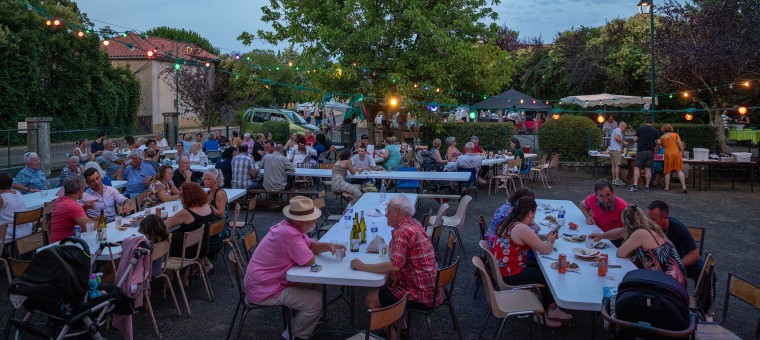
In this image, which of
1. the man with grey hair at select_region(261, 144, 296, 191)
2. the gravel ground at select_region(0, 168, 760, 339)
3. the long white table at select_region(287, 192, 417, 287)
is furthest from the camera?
the man with grey hair at select_region(261, 144, 296, 191)

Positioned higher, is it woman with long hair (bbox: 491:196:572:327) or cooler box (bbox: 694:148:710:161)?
cooler box (bbox: 694:148:710:161)

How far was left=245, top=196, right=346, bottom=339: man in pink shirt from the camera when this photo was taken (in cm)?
458

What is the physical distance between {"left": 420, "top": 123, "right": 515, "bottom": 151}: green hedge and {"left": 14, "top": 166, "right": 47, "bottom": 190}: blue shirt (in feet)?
37.0

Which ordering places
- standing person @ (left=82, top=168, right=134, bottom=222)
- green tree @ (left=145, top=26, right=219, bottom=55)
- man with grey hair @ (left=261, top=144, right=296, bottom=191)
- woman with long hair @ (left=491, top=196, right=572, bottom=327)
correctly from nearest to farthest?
woman with long hair @ (left=491, top=196, right=572, bottom=327) → standing person @ (left=82, top=168, right=134, bottom=222) → man with grey hair @ (left=261, top=144, right=296, bottom=191) → green tree @ (left=145, top=26, right=219, bottom=55)

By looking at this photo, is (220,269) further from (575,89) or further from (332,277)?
(575,89)

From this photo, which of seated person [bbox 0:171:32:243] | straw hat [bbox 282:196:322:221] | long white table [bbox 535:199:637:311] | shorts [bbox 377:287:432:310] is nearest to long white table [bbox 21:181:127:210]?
seated person [bbox 0:171:32:243]

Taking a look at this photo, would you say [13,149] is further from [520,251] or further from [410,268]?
[520,251]

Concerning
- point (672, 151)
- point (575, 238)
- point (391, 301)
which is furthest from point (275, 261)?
point (672, 151)

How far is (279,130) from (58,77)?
10753 mm

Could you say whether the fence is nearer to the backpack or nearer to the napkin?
the napkin

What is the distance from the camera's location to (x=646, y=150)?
42.7 feet

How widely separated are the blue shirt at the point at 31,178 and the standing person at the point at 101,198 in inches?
107

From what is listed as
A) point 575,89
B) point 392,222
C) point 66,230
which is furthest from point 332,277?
point 575,89

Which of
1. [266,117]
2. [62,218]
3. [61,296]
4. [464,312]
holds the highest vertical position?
[266,117]
